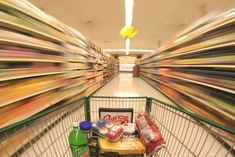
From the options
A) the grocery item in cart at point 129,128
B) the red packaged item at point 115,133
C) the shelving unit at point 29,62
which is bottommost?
the grocery item in cart at point 129,128

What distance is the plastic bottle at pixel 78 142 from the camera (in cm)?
85

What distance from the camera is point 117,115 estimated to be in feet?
3.68

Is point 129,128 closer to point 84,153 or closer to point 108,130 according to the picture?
point 108,130

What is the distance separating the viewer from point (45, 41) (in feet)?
5.45

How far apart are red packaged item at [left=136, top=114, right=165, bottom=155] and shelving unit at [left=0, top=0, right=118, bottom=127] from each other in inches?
43.7

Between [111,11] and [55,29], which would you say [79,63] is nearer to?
[55,29]

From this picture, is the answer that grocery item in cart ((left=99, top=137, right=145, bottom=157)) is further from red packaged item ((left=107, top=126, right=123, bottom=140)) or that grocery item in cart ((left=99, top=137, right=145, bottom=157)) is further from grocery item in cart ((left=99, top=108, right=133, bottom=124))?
grocery item in cart ((left=99, top=108, right=133, bottom=124))

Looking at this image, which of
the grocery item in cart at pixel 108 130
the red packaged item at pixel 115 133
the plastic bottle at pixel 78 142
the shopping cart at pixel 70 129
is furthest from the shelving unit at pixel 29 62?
the red packaged item at pixel 115 133

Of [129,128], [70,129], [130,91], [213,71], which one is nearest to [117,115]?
[129,128]

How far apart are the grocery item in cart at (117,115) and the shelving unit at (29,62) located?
0.81 m

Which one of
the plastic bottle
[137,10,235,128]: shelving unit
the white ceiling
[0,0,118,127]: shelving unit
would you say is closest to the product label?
the plastic bottle

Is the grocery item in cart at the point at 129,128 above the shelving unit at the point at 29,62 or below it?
below

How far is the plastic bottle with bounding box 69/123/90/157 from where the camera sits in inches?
33.4

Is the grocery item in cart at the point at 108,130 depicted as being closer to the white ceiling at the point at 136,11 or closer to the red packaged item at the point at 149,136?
the red packaged item at the point at 149,136
